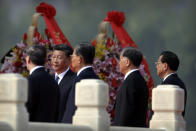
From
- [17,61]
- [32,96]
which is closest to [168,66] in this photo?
[32,96]

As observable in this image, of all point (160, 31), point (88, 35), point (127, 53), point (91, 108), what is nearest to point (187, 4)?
point (160, 31)

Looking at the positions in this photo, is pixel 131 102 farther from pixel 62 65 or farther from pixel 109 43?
pixel 109 43

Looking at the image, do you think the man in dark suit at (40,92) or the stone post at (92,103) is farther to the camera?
the man in dark suit at (40,92)

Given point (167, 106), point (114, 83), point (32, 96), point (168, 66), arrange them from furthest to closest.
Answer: point (114, 83), point (168, 66), point (167, 106), point (32, 96)

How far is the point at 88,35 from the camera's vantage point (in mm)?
20391

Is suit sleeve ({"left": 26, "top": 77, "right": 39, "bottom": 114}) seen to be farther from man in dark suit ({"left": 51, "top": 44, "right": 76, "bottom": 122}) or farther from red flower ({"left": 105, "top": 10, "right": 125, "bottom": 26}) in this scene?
red flower ({"left": 105, "top": 10, "right": 125, "bottom": 26})

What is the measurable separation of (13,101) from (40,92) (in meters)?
1.59

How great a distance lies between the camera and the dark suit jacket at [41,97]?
8391 mm

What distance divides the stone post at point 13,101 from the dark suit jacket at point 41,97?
141 cm

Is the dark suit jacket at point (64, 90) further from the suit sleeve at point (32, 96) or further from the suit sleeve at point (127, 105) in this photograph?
the suit sleeve at point (32, 96)

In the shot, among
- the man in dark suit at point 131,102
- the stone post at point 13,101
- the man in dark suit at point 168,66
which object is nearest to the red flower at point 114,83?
the man in dark suit at point 168,66

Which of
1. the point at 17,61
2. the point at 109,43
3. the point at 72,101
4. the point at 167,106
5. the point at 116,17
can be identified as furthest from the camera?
the point at 116,17

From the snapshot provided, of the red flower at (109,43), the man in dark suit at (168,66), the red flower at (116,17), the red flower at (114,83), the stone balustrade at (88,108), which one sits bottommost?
the stone balustrade at (88,108)

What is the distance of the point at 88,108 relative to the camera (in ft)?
25.5
